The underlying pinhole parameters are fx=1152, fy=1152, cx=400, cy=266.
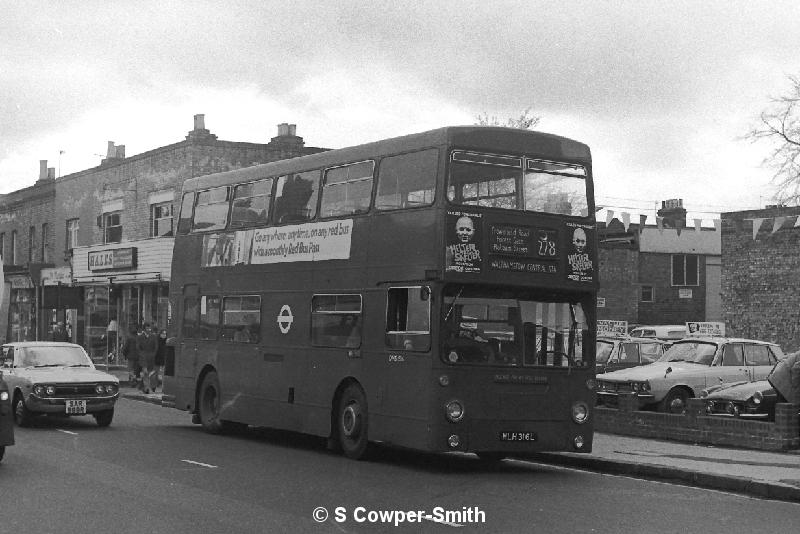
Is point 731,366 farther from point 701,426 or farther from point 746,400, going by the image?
point 701,426

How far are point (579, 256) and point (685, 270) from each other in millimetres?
41298

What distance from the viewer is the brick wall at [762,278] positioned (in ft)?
112

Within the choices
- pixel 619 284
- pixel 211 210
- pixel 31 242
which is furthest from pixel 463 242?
pixel 31 242

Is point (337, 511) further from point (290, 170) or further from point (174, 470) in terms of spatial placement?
point (290, 170)

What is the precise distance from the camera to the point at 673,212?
57.9m

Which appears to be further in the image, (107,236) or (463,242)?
(107,236)

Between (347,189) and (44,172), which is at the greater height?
(44,172)

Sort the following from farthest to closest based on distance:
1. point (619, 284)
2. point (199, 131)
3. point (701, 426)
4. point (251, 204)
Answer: point (619, 284), point (199, 131), point (251, 204), point (701, 426)

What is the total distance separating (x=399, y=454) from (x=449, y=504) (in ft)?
19.4

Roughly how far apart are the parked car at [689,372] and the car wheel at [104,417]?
945 centimetres

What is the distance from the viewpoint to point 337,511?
1105 cm

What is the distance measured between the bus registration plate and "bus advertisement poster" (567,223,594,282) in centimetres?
216

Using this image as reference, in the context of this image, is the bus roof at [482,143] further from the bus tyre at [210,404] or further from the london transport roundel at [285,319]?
the bus tyre at [210,404]

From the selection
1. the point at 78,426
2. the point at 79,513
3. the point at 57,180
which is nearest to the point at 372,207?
the point at 79,513
